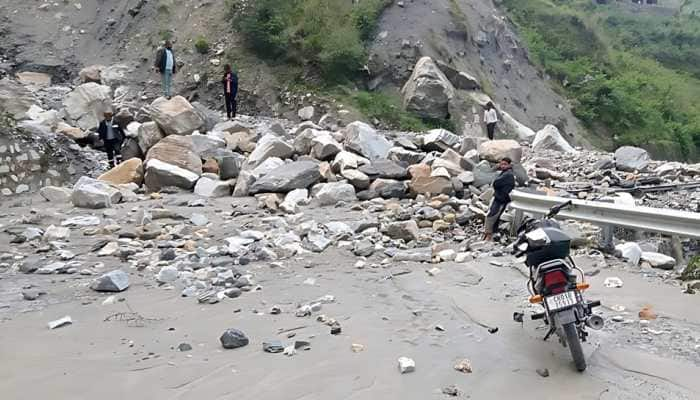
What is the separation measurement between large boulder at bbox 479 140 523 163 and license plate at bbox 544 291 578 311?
732 centimetres

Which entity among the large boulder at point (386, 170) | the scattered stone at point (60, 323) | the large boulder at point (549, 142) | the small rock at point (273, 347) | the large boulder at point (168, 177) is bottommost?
the large boulder at point (549, 142)

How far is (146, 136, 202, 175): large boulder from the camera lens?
11141 millimetres

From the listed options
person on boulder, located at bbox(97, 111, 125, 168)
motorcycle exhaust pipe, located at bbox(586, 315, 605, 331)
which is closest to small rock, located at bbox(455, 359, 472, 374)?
motorcycle exhaust pipe, located at bbox(586, 315, 605, 331)

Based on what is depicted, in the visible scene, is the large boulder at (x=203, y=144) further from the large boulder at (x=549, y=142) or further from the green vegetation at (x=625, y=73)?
the green vegetation at (x=625, y=73)

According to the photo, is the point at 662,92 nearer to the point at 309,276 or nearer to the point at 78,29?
the point at 78,29

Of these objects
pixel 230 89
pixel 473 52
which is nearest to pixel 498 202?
pixel 230 89

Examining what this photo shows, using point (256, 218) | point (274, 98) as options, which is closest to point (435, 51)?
point (274, 98)

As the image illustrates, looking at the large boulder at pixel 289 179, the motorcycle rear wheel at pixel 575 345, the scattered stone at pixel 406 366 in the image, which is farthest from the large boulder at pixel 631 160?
the scattered stone at pixel 406 366

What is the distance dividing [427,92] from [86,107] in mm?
10127

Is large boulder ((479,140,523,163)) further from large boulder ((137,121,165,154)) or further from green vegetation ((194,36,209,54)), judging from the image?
green vegetation ((194,36,209,54))

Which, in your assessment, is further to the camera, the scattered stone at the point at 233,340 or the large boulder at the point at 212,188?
the large boulder at the point at 212,188

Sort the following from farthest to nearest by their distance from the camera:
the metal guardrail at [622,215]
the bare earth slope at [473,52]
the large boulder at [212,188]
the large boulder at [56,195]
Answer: the bare earth slope at [473,52] < the large boulder at [212,188] < the large boulder at [56,195] < the metal guardrail at [622,215]

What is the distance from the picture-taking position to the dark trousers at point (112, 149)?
1230 centimetres

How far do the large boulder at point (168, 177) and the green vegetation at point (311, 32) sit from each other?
10.3 metres
